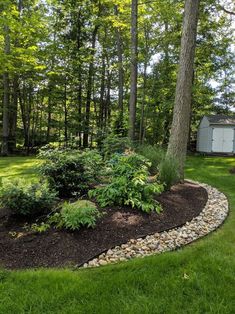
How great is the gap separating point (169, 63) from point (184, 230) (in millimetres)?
14260

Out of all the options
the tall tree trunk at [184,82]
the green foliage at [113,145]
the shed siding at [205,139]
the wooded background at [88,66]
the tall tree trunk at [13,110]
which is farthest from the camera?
the shed siding at [205,139]

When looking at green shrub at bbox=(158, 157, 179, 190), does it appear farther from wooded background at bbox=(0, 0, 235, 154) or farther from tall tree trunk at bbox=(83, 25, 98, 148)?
tall tree trunk at bbox=(83, 25, 98, 148)

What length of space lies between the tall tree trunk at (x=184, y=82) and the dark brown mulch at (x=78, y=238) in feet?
7.48

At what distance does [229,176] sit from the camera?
9023 mm

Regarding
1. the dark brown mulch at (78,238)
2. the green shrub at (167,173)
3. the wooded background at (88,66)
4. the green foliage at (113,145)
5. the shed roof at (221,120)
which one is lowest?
the dark brown mulch at (78,238)

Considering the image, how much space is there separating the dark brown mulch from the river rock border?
8 cm

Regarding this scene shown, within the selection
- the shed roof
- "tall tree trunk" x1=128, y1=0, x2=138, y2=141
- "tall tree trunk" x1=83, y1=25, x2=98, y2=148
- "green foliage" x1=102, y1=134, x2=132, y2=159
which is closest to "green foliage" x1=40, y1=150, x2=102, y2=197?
"green foliage" x1=102, y1=134, x2=132, y2=159

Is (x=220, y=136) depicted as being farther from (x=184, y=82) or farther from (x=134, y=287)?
(x=134, y=287)

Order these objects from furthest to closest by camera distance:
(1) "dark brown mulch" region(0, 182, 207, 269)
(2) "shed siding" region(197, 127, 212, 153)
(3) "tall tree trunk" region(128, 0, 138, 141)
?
(2) "shed siding" region(197, 127, 212, 153) < (3) "tall tree trunk" region(128, 0, 138, 141) < (1) "dark brown mulch" region(0, 182, 207, 269)

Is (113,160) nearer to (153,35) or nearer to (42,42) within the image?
(153,35)

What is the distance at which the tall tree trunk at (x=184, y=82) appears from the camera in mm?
6254

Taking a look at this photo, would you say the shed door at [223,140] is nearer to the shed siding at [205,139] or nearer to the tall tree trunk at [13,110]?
the shed siding at [205,139]

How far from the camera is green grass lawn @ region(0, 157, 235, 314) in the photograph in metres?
2.22

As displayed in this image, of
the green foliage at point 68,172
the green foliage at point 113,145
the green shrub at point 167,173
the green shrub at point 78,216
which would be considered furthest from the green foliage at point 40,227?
the green foliage at point 113,145
